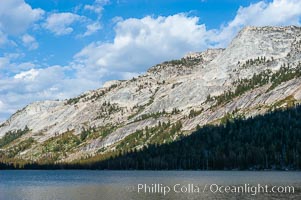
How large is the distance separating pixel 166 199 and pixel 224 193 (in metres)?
16.6

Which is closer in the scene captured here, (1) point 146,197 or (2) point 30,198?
(1) point 146,197

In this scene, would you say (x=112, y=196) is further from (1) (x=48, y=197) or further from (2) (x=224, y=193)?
(2) (x=224, y=193)

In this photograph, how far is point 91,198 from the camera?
94.5m

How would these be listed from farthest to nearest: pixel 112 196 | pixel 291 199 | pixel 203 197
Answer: pixel 112 196
pixel 203 197
pixel 291 199

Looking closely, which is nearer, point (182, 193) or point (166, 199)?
point (166, 199)

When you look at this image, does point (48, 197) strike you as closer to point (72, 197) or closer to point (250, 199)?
point (72, 197)

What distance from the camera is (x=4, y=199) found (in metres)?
97.0

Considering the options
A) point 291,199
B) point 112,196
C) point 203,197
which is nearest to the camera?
point 291,199

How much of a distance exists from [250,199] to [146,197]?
2159 cm

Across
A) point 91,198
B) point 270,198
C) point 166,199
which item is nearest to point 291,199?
point 270,198

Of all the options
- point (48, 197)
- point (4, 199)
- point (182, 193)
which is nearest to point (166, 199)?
point (182, 193)

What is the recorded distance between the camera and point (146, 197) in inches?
3669

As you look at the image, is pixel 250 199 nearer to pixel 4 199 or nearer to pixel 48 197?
pixel 48 197

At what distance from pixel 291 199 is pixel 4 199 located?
197 ft
